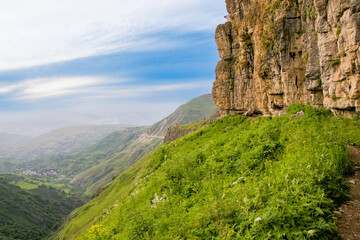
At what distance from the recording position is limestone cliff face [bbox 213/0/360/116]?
15.9 metres

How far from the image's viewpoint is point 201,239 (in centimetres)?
728

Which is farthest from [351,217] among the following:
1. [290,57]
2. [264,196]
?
[290,57]

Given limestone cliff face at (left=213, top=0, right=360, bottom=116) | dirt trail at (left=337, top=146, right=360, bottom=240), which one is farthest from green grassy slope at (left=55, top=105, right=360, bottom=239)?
limestone cliff face at (left=213, top=0, right=360, bottom=116)

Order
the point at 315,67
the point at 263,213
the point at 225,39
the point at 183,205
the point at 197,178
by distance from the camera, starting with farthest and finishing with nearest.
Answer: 1. the point at 225,39
2. the point at 315,67
3. the point at 197,178
4. the point at 183,205
5. the point at 263,213

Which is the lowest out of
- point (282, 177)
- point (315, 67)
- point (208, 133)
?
point (208, 133)

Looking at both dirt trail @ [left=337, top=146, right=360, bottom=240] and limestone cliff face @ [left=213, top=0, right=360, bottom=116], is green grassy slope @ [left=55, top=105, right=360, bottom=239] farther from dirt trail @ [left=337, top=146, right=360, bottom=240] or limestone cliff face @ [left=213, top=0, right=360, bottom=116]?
limestone cliff face @ [left=213, top=0, right=360, bottom=116]

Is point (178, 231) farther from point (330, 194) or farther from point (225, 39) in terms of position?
point (225, 39)

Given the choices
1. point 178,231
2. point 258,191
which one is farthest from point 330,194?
point 178,231

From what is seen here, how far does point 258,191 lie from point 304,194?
1.59 meters

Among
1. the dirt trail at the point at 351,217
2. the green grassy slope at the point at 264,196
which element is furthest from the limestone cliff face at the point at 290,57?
the dirt trail at the point at 351,217

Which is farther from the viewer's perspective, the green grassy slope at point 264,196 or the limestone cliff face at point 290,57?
the limestone cliff face at point 290,57

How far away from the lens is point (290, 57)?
26.3 metres

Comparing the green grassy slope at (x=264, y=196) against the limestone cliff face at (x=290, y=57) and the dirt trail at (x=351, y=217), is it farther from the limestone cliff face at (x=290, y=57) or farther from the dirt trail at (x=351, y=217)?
the limestone cliff face at (x=290, y=57)

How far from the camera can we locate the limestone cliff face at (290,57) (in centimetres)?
1590
